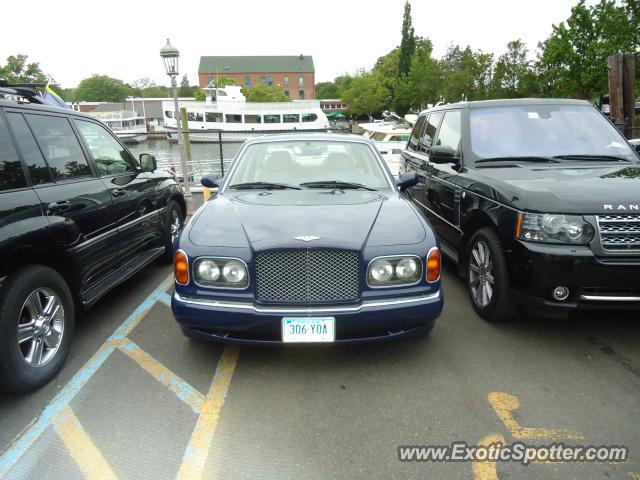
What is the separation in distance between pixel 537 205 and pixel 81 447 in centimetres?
338

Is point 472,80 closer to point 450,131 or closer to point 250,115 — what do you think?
point 250,115

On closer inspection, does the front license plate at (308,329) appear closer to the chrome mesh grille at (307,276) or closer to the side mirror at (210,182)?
the chrome mesh grille at (307,276)

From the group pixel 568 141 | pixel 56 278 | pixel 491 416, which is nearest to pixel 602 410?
pixel 491 416

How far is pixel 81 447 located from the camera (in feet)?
8.29

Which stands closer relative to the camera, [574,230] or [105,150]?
[574,230]

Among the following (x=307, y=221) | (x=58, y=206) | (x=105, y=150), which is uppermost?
(x=105, y=150)

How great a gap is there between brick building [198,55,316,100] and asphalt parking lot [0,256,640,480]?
110755 millimetres

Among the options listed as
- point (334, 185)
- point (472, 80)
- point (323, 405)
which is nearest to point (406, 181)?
point (334, 185)

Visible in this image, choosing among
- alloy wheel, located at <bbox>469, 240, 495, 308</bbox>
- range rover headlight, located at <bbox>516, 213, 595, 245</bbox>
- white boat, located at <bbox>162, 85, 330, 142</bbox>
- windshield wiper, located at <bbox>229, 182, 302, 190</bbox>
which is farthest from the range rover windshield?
white boat, located at <bbox>162, 85, 330, 142</bbox>

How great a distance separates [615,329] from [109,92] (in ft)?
456

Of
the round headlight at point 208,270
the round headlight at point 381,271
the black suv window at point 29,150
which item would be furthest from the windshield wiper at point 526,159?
the black suv window at point 29,150

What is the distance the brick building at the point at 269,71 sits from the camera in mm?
107375

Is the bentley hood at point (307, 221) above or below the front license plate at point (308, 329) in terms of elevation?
above

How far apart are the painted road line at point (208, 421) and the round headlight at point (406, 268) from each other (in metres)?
1.41
